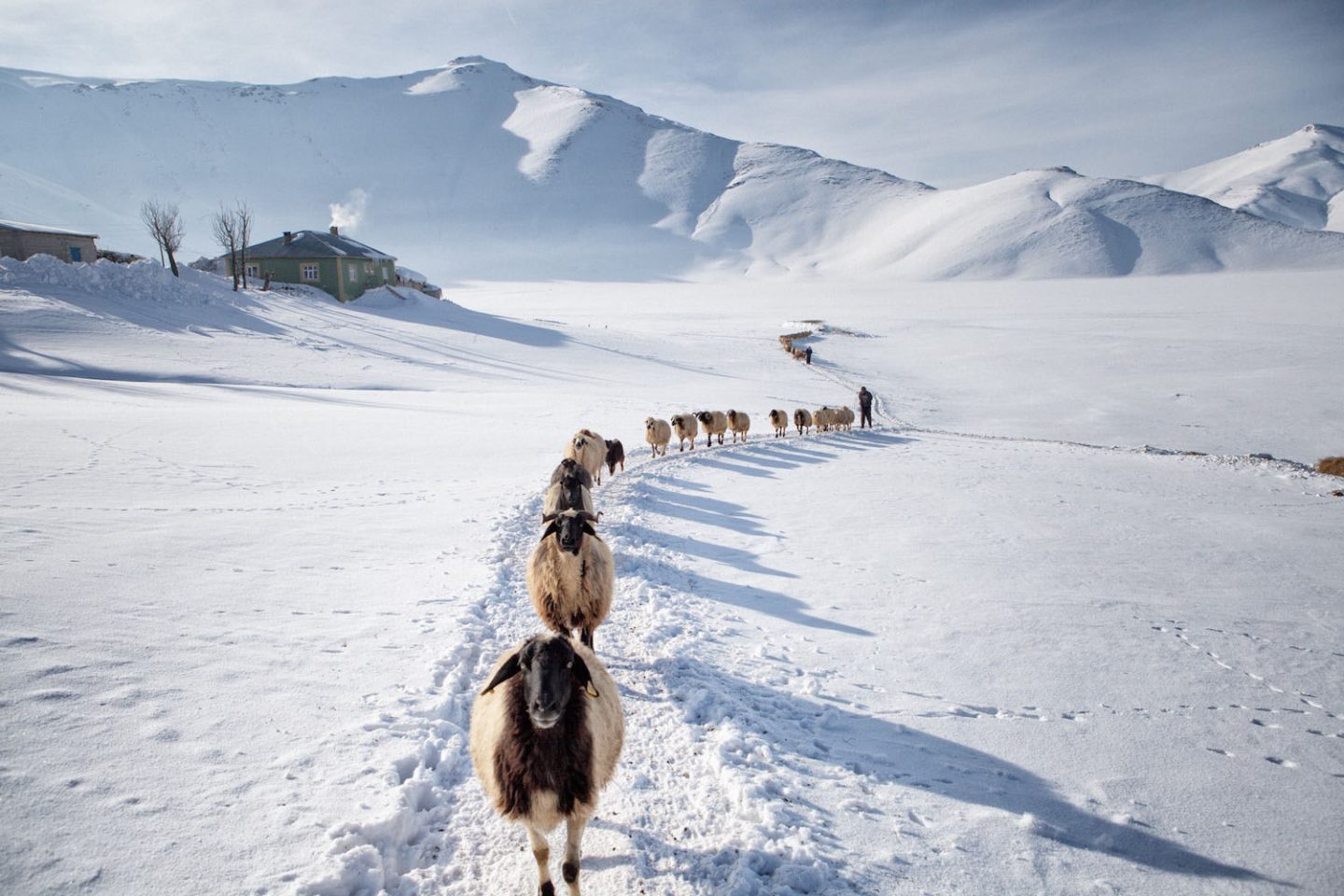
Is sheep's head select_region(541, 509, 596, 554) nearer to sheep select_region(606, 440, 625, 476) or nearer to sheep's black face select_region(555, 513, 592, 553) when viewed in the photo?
sheep's black face select_region(555, 513, 592, 553)

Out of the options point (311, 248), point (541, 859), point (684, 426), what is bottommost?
point (541, 859)

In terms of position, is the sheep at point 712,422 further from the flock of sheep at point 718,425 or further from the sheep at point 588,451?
the sheep at point 588,451

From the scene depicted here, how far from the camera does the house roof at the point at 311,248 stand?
48.7m

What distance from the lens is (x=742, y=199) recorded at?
189875mm

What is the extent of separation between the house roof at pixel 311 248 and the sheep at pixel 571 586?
5038 cm

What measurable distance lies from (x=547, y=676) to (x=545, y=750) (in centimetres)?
60

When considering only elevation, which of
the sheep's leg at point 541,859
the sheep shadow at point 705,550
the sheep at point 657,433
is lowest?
the sheep's leg at point 541,859

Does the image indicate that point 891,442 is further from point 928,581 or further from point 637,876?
point 637,876

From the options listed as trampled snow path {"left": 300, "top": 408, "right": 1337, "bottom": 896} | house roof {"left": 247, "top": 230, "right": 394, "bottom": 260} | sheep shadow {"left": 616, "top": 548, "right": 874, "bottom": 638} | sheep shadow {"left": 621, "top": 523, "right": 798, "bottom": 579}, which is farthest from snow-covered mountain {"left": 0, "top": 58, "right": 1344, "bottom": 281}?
trampled snow path {"left": 300, "top": 408, "right": 1337, "bottom": 896}

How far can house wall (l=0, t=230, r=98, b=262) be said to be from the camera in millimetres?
36781

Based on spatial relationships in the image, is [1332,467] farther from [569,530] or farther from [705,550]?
[569,530]

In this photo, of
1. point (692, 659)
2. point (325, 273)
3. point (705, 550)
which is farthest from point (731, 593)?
point (325, 273)

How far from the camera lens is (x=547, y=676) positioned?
12.3 ft

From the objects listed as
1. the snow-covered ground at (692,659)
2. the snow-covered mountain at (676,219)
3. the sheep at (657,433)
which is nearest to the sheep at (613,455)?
the snow-covered ground at (692,659)
